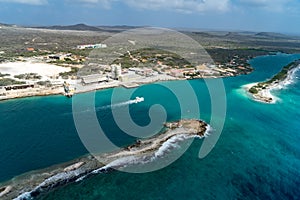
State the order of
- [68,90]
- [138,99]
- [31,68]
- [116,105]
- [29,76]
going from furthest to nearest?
[31,68] → [29,76] → [68,90] → [138,99] → [116,105]

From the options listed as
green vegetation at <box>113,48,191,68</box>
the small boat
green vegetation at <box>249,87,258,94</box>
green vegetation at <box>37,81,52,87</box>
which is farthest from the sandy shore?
green vegetation at <box>249,87,258,94</box>

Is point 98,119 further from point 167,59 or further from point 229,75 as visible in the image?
point 167,59

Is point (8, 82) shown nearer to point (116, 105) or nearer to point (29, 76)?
point (29, 76)

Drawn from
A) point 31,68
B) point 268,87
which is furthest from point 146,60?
point 268,87

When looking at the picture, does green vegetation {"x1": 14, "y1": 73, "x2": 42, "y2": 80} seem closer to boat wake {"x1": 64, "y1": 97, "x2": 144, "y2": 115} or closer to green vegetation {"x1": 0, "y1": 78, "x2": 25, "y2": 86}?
green vegetation {"x1": 0, "y1": 78, "x2": 25, "y2": 86}

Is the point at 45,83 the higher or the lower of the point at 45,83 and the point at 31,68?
the lower

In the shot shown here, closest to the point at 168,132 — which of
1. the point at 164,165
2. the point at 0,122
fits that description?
the point at 164,165

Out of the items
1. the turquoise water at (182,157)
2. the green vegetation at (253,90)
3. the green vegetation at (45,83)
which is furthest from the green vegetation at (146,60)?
the turquoise water at (182,157)
